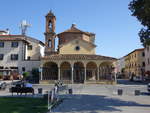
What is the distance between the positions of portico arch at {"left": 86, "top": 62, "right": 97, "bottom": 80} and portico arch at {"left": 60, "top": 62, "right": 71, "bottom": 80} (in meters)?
3.69

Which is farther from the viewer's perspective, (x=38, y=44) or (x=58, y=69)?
(x=38, y=44)

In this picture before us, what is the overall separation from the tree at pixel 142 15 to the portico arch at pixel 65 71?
89.5ft

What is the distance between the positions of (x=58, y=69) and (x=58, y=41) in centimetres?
1184

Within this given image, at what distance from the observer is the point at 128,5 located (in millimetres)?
14695

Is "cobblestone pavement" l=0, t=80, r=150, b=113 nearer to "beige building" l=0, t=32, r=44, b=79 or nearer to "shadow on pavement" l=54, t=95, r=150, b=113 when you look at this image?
"shadow on pavement" l=54, t=95, r=150, b=113

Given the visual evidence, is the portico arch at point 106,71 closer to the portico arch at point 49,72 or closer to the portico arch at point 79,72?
the portico arch at point 79,72

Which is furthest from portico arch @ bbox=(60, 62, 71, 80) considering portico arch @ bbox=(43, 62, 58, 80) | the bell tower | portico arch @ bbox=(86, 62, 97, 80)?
the bell tower

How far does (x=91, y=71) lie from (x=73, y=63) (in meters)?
4.49

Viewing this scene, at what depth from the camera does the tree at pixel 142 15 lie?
44.0 ft

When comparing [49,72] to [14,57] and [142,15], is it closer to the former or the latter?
[14,57]

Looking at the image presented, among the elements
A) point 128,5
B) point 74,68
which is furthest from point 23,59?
point 128,5

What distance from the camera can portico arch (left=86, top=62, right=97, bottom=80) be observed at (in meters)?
41.1

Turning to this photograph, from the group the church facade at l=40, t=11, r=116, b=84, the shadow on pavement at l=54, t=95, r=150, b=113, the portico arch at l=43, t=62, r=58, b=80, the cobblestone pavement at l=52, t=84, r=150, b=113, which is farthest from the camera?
the portico arch at l=43, t=62, r=58, b=80

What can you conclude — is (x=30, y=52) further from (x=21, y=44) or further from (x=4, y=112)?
(x=4, y=112)
